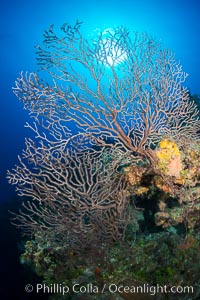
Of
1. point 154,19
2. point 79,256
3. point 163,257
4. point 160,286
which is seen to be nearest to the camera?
point 160,286

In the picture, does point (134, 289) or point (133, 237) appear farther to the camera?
point (133, 237)

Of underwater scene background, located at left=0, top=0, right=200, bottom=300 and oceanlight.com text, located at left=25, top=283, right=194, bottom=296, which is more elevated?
underwater scene background, located at left=0, top=0, right=200, bottom=300

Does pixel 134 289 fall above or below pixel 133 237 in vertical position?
below

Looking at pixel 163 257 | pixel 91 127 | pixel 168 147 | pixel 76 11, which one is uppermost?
pixel 76 11

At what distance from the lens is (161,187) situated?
215 inches

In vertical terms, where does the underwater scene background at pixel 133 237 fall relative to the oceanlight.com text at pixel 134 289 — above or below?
above

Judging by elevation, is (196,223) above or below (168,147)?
below

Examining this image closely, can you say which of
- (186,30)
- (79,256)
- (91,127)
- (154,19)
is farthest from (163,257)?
(186,30)

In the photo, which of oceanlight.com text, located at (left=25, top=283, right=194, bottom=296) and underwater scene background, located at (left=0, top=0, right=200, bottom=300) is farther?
underwater scene background, located at (left=0, top=0, right=200, bottom=300)

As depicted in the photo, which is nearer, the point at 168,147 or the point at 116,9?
the point at 168,147

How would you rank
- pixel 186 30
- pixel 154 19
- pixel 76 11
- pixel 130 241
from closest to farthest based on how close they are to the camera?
pixel 130 241 → pixel 76 11 → pixel 154 19 → pixel 186 30

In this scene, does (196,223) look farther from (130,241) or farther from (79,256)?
(79,256)

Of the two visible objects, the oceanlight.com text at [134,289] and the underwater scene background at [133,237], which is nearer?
the oceanlight.com text at [134,289]

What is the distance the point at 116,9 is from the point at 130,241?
36.3m
